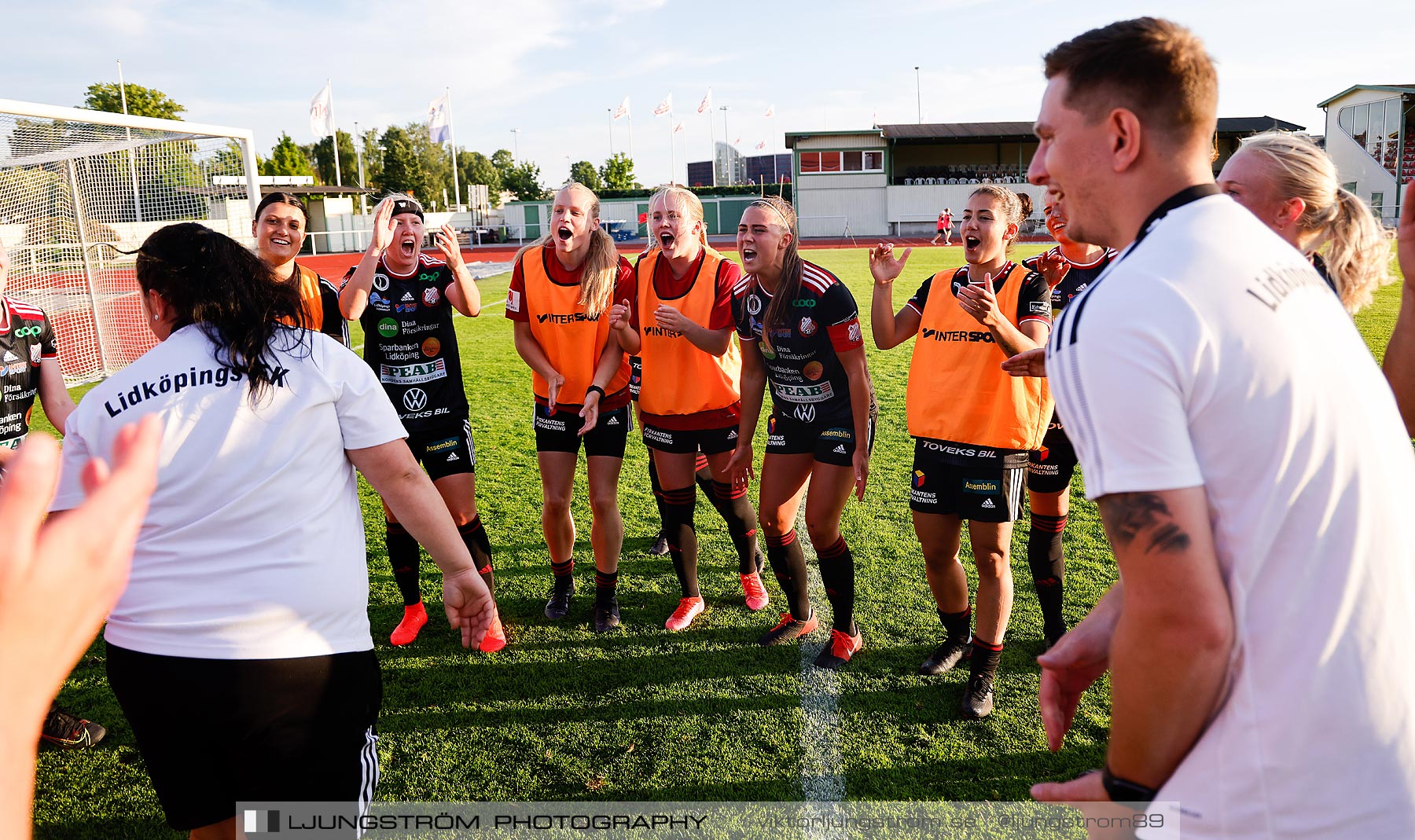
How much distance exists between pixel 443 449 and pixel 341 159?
3115 inches

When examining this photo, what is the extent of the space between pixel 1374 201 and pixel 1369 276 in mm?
48095

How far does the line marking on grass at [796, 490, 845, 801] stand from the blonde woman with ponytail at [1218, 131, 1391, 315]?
240 cm

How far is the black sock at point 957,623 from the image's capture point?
13.1 feet

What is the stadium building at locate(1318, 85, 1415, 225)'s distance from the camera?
40.3 meters

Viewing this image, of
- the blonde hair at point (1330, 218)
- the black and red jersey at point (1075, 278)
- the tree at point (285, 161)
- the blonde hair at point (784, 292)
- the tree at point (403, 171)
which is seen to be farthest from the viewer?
the tree at point (403, 171)

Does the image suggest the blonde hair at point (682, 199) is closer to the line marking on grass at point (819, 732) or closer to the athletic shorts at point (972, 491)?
the athletic shorts at point (972, 491)

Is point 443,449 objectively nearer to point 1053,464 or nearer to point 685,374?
point 685,374

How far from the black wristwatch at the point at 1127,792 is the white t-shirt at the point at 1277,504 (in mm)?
95

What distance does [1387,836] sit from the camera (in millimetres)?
1206

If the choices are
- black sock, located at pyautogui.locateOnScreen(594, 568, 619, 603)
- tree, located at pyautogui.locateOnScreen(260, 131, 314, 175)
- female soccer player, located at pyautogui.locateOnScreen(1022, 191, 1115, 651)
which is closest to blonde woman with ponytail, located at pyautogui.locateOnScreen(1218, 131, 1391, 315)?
female soccer player, located at pyautogui.locateOnScreen(1022, 191, 1115, 651)

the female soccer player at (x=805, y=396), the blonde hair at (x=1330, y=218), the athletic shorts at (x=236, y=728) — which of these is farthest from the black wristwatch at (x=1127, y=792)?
the female soccer player at (x=805, y=396)

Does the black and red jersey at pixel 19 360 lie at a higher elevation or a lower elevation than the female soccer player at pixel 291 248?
lower

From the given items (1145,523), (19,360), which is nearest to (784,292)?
(1145,523)

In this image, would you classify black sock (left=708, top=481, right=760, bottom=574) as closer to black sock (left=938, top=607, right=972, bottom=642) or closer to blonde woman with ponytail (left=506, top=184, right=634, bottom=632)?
blonde woman with ponytail (left=506, top=184, right=634, bottom=632)
